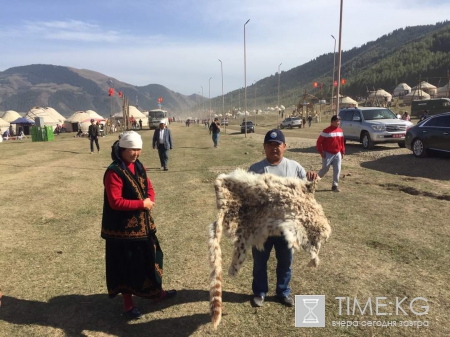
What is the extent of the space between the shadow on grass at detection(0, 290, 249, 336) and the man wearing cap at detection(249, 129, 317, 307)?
1.20 ft

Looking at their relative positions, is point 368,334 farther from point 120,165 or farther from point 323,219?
point 120,165

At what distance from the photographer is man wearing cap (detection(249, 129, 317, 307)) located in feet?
11.2

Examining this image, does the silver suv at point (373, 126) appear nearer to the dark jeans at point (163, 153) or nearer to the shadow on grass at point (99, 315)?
the dark jeans at point (163, 153)

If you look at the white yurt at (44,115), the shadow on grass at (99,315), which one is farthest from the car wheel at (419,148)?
the white yurt at (44,115)

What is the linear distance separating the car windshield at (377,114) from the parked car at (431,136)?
3194 mm

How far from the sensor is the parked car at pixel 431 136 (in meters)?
11.7

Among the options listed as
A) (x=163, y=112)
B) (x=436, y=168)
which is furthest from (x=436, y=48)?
(x=436, y=168)

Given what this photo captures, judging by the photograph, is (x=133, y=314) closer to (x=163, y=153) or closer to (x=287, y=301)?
(x=287, y=301)

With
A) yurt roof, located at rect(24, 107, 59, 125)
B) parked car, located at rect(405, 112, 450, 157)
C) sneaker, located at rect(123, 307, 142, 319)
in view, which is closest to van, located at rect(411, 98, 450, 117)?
parked car, located at rect(405, 112, 450, 157)

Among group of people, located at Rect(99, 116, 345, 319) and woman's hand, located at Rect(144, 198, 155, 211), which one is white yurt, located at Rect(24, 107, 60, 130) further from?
woman's hand, located at Rect(144, 198, 155, 211)

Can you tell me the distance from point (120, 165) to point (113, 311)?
1.74 m

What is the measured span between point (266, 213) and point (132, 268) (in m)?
1.57

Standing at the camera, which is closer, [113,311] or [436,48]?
[113,311]

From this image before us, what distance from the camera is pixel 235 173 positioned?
11.0 feet
